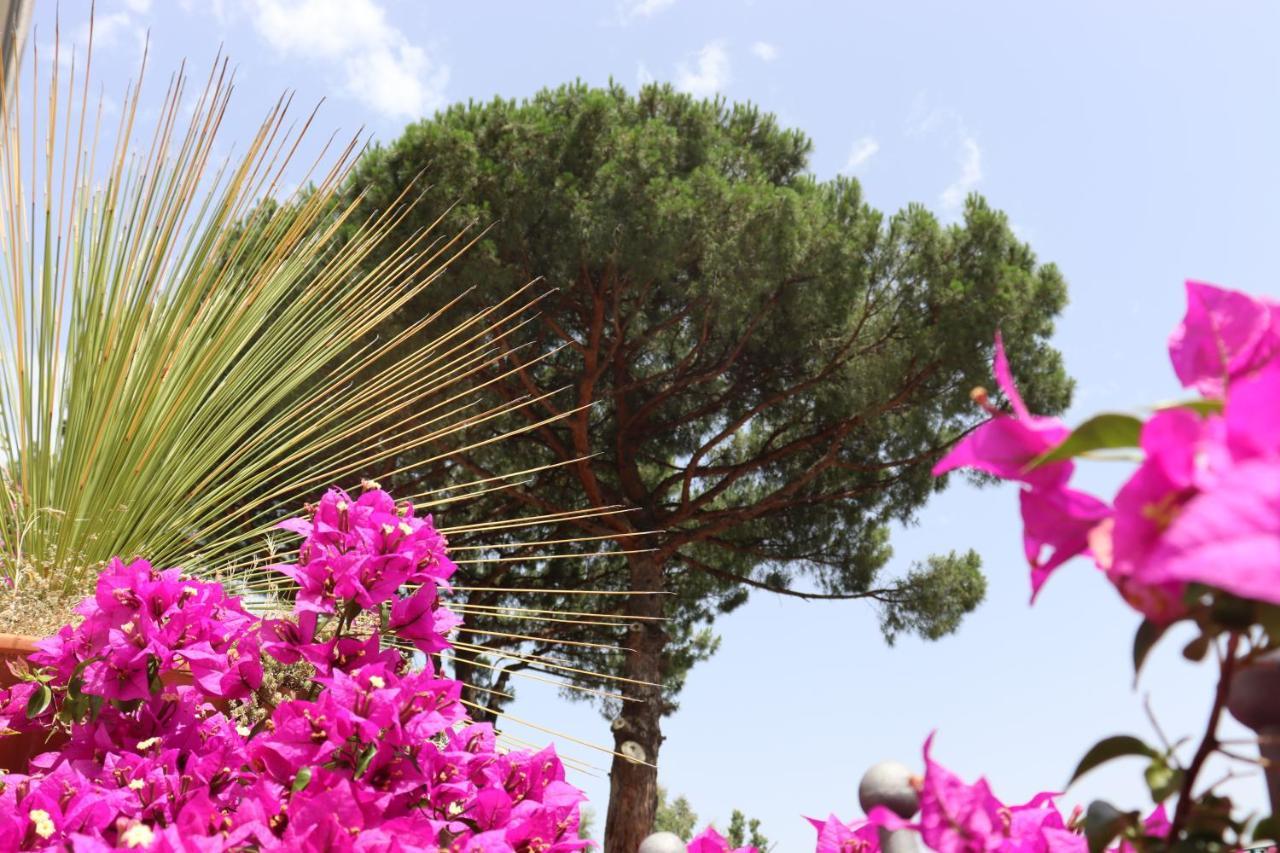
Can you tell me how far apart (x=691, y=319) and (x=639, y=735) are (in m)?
2.72

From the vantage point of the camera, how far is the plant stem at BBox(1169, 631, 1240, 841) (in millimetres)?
340

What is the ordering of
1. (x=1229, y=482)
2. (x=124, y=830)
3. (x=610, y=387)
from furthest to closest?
(x=610, y=387) < (x=124, y=830) < (x=1229, y=482)

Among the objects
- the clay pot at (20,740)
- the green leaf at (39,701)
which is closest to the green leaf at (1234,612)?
the green leaf at (39,701)

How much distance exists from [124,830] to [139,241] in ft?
4.82

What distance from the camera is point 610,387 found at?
680cm

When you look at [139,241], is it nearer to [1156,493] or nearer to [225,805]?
[225,805]

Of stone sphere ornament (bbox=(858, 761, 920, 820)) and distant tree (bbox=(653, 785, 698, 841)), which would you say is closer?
stone sphere ornament (bbox=(858, 761, 920, 820))

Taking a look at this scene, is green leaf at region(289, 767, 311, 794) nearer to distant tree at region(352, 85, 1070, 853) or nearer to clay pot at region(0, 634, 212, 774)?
clay pot at region(0, 634, 212, 774)

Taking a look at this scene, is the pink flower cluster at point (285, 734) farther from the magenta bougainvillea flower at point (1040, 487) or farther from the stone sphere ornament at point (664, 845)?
the magenta bougainvillea flower at point (1040, 487)

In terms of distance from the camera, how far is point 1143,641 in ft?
1.13

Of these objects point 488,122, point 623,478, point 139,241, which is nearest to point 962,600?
point 623,478

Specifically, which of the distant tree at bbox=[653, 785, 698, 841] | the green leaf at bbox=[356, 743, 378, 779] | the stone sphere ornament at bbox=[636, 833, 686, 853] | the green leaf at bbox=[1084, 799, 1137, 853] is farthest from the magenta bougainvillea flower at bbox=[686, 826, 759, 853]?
the distant tree at bbox=[653, 785, 698, 841]

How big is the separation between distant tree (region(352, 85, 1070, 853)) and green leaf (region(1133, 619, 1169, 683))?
5.39 metres

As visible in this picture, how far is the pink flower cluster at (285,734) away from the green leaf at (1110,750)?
18.4 inches
